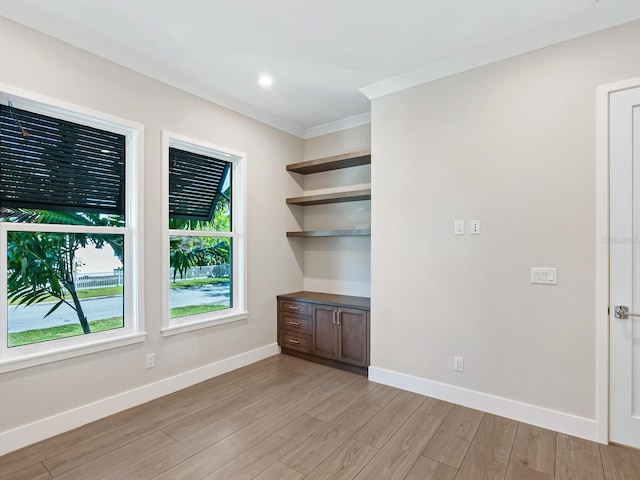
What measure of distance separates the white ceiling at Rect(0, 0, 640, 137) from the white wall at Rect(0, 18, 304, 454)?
0.17 meters

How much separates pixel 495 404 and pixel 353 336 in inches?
54.1

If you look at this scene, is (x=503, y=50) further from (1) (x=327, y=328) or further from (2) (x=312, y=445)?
(2) (x=312, y=445)

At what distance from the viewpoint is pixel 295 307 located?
3.96m

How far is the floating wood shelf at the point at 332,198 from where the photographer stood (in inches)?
143

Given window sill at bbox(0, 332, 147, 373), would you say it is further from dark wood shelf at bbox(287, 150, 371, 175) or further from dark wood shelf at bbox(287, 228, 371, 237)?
dark wood shelf at bbox(287, 150, 371, 175)

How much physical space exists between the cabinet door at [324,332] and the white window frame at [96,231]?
68.5 inches

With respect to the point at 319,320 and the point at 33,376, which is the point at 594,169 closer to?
the point at 319,320

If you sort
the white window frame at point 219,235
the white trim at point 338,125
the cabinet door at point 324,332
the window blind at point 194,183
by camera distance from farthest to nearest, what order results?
the white trim at point 338,125, the cabinet door at point 324,332, the window blind at point 194,183, the white window frame at point 219,235

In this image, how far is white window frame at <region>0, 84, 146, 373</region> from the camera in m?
2.18

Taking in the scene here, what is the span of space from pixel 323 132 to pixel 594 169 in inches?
116

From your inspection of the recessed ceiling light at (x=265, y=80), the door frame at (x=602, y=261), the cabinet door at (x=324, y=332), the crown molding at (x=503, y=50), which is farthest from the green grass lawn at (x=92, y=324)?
the door frame at (x=602, y=261)

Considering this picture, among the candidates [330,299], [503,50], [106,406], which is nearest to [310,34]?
[503,50]

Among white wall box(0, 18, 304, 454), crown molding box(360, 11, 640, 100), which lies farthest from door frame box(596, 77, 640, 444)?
white wall box(0, 18, 304, 454)

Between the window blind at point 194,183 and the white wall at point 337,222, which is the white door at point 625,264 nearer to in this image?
the white wall at point 337,222
